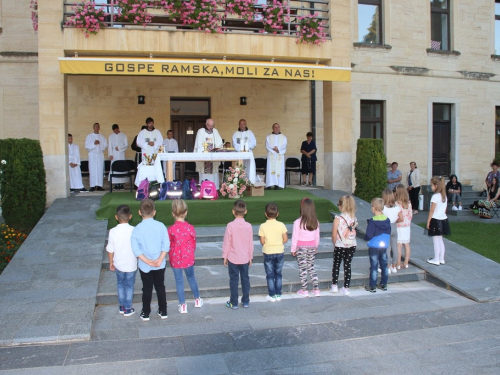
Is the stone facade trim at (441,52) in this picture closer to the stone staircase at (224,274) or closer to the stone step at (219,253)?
the stone step at (219,253)

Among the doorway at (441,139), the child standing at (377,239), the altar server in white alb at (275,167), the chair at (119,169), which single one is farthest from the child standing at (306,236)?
the doorway at (441,139)

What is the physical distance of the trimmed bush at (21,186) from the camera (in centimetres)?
1156

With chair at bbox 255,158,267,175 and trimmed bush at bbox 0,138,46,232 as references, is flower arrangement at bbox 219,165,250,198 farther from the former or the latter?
chair at bbox 255,158,267,175

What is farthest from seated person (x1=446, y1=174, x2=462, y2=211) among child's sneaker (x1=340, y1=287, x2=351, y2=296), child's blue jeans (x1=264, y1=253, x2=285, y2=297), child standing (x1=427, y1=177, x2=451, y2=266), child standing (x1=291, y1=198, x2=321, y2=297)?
child's blue jeans (x1=264, y1=253, x2=285, y2=297)

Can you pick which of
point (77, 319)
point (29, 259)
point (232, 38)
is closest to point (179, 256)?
point (77, 319)

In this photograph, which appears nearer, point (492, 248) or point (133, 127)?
point (492, 248)

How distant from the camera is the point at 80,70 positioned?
12.2 meters

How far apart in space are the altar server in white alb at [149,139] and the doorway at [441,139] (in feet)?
33.5

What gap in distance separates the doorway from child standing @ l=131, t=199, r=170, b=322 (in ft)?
49.1

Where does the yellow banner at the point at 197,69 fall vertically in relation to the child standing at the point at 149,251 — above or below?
above

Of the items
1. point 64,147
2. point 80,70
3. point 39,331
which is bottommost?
point 39,331

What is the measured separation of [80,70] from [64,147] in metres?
1.97

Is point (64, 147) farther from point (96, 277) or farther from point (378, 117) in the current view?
point (378, 117)

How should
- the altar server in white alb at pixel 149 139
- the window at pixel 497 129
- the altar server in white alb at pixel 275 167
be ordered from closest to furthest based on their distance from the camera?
the altar server in white alb at pixel 149 139
the altar server in white alb at pixel 275 167
the window at pixel 497 129
